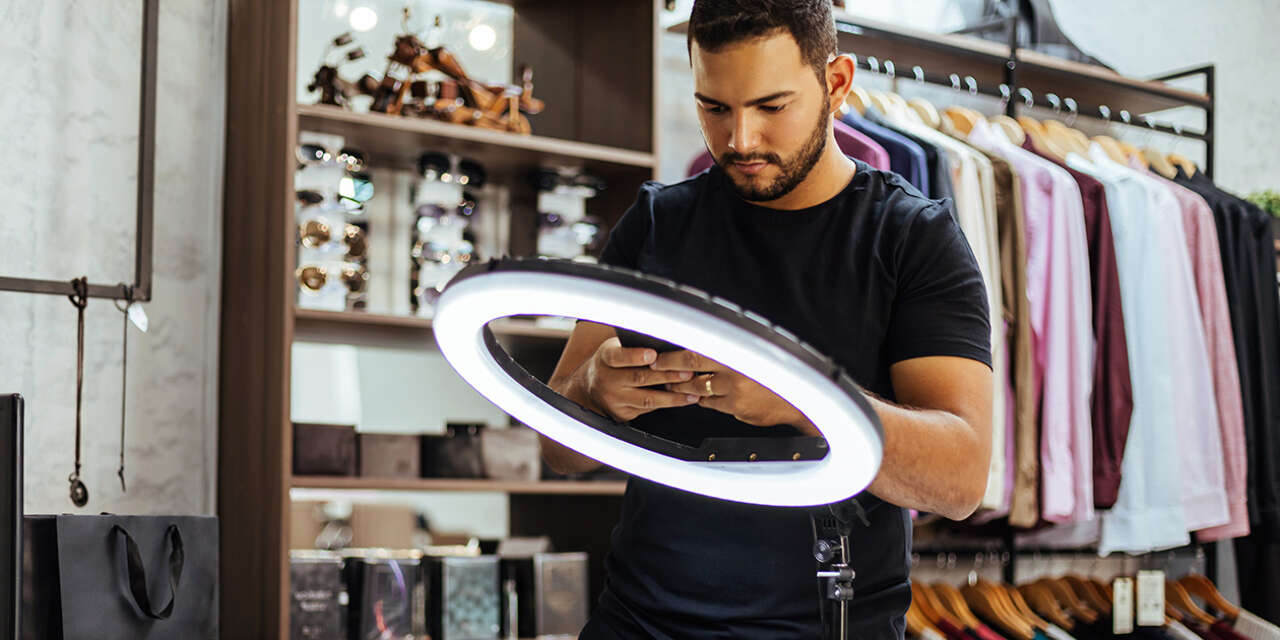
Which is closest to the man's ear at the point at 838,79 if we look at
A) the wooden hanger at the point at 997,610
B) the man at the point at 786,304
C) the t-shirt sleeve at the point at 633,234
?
the man at the point at 786,304

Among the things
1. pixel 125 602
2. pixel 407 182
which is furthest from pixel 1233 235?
pixel 125 602

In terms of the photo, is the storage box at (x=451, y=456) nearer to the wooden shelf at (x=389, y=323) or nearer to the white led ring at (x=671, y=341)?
the wooden shelf at (x=389, y=323)

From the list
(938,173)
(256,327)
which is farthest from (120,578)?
(938,173)

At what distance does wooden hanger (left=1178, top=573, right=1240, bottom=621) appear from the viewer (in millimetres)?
3076

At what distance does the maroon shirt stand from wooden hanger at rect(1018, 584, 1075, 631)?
0.38 m

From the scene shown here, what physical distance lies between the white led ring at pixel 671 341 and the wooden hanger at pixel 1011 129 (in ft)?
7.33

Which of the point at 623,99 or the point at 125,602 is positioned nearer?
the point at 125,602

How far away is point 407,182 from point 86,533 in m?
1.31

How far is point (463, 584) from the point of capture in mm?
2420

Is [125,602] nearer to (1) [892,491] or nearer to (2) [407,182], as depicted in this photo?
(1) [892,491]

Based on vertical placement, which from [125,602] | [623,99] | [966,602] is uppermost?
[623,99]

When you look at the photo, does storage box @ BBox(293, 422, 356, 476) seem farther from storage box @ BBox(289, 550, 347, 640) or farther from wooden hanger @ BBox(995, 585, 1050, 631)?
wooden hanger @ BBox(995, 585, 1050, 631)

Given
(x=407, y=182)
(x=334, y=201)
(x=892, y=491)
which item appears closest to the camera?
(x=892, y=491)

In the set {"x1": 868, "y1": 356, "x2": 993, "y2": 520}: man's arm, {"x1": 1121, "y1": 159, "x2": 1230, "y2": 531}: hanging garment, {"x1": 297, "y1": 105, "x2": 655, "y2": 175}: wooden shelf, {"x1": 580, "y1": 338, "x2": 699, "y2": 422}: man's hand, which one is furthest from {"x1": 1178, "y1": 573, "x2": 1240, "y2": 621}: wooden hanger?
{"x1": 580, "y1": 338, "x2": 699, "y2": 422}: man's hand
